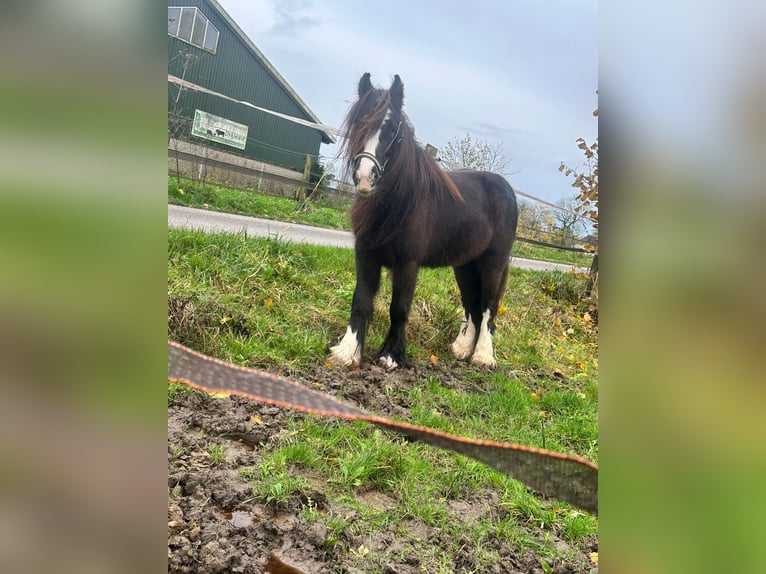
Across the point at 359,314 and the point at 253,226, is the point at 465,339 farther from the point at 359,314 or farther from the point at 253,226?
the point at 253,226

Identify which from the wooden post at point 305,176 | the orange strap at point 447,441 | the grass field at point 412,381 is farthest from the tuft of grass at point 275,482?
the wooden post at point 305,176

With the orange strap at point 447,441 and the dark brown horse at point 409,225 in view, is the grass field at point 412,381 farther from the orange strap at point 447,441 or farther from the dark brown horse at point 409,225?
the orange strap at point 447,441

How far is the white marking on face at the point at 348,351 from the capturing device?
2.23m

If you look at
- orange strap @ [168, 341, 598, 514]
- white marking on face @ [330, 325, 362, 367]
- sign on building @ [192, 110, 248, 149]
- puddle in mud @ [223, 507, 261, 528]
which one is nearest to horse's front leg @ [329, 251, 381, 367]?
white marking on face @ [330, 325, 362, 367]

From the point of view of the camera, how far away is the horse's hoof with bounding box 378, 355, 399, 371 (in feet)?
7.65

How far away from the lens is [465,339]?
9.17ft
